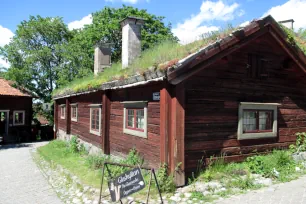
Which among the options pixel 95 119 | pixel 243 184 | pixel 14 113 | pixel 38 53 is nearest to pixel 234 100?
pixel 243 184

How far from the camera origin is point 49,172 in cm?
1061

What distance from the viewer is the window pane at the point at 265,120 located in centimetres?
837

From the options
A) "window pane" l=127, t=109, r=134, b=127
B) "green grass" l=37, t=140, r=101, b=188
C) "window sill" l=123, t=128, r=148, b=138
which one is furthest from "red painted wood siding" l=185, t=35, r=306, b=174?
"green grass" l=37, t=140, r=101, b=188

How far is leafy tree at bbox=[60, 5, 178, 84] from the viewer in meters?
28.1

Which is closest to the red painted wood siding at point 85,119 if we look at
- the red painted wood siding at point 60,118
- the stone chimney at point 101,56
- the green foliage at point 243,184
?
the stone chimney at point 101,56

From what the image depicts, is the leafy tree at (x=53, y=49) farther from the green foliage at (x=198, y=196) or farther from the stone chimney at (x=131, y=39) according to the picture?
the green foliage at (x=198, y=196)

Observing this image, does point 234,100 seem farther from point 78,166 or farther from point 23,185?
point 23,185

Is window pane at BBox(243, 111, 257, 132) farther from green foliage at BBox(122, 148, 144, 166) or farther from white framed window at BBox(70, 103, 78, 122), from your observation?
white framed window at BBox(70, 103, 78, 122)

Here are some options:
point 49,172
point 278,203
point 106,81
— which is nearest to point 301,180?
point 278,203

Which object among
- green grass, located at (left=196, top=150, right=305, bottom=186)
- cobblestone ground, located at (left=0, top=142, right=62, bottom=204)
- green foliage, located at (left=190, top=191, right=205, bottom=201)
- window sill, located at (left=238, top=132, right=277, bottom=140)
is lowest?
cobblestone ground, located at (left=0, top=142, right=62, bottom=204)

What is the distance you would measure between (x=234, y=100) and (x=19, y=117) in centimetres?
2096

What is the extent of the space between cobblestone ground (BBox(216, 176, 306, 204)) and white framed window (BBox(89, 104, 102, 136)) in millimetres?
6272

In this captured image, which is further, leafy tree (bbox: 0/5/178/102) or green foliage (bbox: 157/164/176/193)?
leafy tree (bbox: 0/5/178/102)

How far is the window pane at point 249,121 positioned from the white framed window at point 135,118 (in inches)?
115
